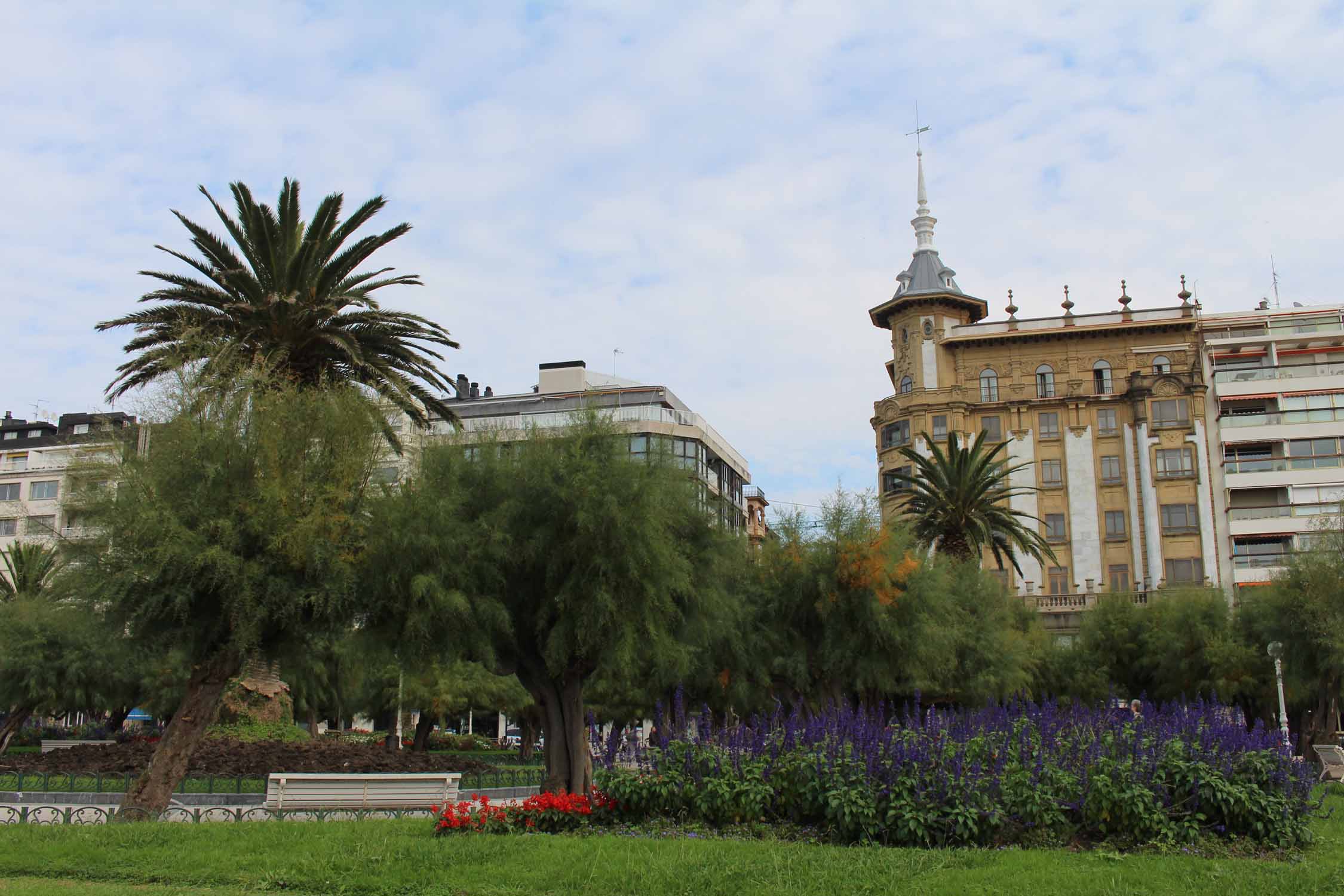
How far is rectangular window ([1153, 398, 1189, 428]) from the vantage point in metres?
68.6

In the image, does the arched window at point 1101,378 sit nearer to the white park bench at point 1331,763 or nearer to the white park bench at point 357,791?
the white park bench at point 1331,763

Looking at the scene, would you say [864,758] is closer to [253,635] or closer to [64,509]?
[253,635]

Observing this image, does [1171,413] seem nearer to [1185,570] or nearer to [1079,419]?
[1079,419]

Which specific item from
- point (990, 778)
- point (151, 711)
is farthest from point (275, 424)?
point (151, 711)

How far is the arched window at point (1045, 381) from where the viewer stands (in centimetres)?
7112

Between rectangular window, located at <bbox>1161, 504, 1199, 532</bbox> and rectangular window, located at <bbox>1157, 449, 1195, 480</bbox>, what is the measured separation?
70.1 inches

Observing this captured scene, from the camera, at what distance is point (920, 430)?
70.1 meters

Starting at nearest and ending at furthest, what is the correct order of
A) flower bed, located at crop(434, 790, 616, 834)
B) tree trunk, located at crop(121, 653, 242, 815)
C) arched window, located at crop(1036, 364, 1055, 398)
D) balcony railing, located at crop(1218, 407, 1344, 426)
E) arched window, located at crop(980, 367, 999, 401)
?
flower bed, located at crop(434, 790, 616, 834) < tree trunk, located at crop(121, 653, 242, 815) < balcony railing, located at crop(1218, 407, 1344, 426) < arched window, located at crop(1036, 364, 1055, 398) < arched window, located at crop(980, 367, 999, 401)

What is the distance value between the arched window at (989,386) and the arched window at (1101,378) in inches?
221

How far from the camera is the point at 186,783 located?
22.1 m

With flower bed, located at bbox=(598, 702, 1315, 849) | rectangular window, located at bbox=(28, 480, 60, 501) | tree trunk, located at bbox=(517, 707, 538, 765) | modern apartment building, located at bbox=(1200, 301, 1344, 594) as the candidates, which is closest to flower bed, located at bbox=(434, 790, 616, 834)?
flower bed, located at bbox=(598, 702, 1315, 849)

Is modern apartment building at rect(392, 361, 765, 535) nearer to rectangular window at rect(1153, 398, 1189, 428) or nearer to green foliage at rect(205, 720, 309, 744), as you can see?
rectangular window at rect(1153, 398, 1189, 428)

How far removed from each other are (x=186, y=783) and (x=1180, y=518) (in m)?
59.0

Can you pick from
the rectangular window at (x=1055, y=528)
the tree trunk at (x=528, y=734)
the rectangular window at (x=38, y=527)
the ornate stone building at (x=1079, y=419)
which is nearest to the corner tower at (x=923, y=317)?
the ornate stone building at (x=1079, y=419)
